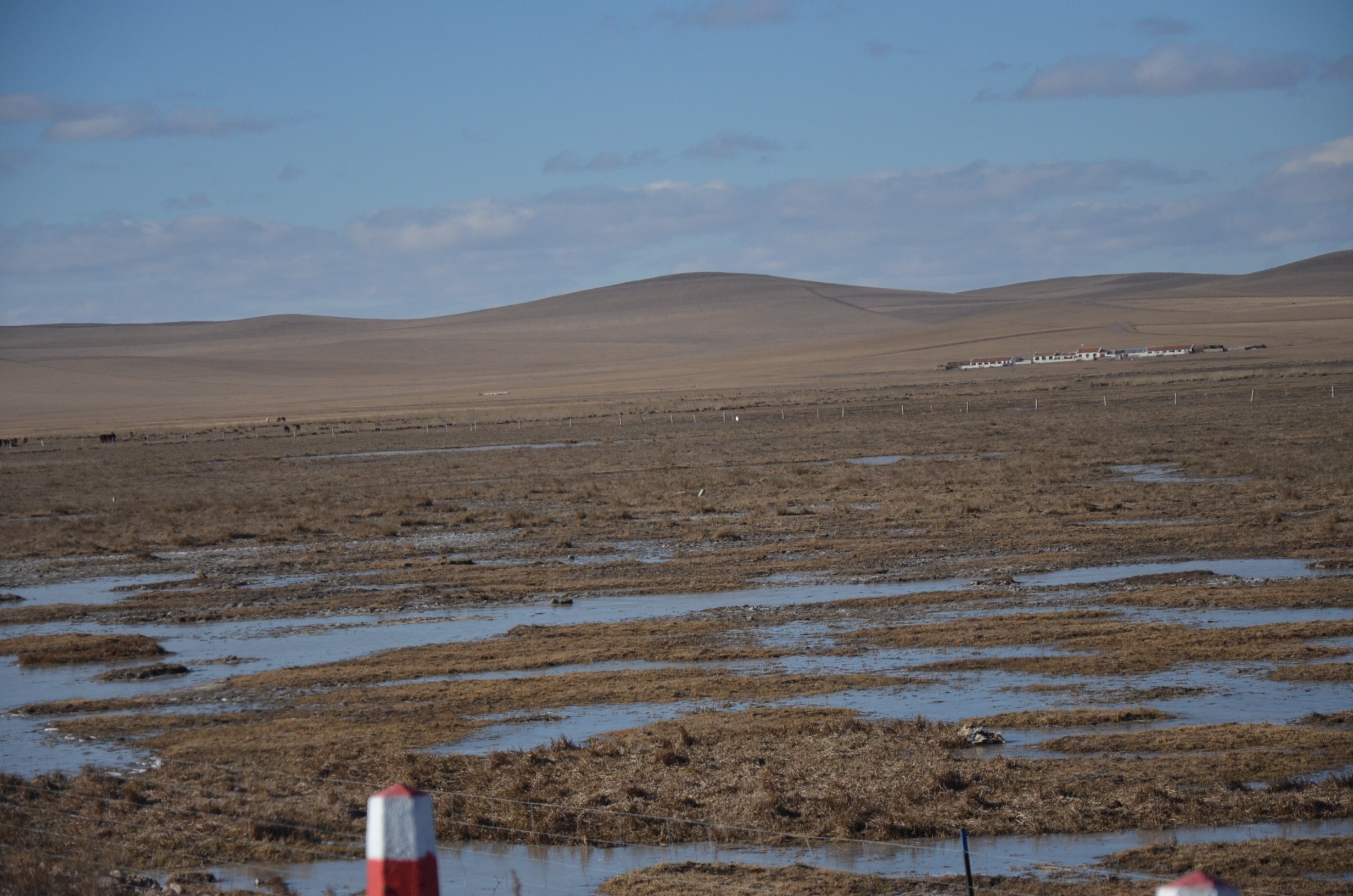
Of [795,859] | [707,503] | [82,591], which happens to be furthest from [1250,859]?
[707,503]

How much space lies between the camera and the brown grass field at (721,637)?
439 inches

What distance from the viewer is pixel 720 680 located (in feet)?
54.7

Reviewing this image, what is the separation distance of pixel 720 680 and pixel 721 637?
302 centimetres

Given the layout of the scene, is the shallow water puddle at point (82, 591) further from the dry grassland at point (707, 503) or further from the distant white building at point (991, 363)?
the distant white building at point (991, 363)

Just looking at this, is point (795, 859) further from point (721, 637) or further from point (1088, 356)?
point (1088, 356)

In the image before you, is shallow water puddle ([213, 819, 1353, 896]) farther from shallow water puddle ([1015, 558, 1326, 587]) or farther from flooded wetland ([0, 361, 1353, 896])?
shallow water puddle ([1015, 558, 1326, 587])

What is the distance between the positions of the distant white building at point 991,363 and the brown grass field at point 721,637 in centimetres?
6820

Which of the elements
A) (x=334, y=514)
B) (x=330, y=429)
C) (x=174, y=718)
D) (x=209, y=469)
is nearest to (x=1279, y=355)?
(x=330, y=429)

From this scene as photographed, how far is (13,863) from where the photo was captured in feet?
29.8

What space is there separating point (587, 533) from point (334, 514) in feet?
→ 31.4

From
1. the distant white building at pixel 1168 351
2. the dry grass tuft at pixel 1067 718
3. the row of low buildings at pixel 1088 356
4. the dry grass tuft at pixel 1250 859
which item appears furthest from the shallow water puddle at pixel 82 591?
the distant white building at pixel 1168 351

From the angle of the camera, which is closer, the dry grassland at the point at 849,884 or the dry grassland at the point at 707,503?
the dry grassland at the point at 849,884

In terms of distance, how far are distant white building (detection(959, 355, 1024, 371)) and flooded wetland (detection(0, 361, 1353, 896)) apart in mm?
91368

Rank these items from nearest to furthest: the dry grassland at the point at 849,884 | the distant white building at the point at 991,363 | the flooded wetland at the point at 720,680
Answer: the dry grassland at the point at 849,884
the flooded wetland at the point at 720,680
the distant white building at the point at 991,363
